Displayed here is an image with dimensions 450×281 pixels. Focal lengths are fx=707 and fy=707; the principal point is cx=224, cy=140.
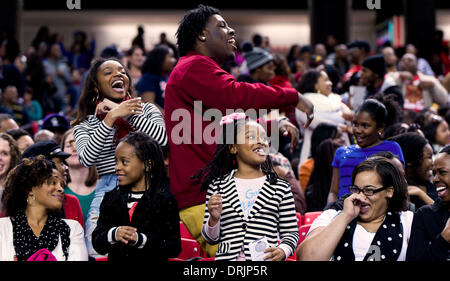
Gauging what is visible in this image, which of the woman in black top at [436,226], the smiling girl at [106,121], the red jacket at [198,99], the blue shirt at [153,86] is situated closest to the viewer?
the woman in black top at [436,226]

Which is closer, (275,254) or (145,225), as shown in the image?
(275,254)

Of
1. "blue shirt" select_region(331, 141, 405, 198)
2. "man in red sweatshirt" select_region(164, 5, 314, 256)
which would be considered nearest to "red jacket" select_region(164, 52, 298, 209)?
"man in red sweatshirt" select_region(164, 5, 314, 256)

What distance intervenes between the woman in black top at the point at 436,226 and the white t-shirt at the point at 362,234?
3.8 inches

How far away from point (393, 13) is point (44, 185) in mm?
16148

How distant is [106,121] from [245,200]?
100 cm

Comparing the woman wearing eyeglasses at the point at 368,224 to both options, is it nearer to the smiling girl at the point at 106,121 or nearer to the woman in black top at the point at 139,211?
the woman in black top at the point at 139,211

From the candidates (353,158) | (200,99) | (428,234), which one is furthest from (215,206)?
(353,158)

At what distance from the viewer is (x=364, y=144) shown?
17.8 ft

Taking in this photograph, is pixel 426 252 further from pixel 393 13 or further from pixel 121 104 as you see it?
pixel 393 13

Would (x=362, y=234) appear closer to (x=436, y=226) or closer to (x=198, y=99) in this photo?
(x=436, y=226)

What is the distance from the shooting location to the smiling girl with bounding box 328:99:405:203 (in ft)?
17.5

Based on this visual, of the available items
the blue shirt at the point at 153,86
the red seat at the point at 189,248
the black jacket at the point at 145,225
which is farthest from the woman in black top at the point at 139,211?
the blue shirt at the point at 153,86

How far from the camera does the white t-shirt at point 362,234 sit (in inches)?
152

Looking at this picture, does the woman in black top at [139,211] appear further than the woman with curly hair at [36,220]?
No
